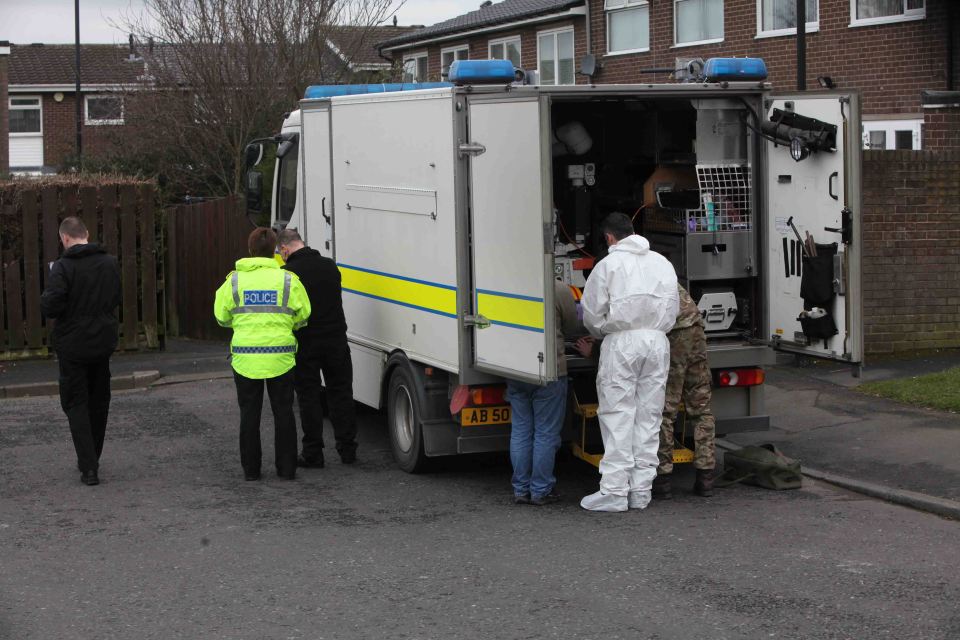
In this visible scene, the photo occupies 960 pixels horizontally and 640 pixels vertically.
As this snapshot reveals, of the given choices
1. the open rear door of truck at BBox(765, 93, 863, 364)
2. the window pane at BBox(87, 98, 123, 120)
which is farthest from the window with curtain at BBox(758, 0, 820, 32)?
the window pane at BBox(87, 98, 123, 120)

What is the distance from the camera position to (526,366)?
7844 mm

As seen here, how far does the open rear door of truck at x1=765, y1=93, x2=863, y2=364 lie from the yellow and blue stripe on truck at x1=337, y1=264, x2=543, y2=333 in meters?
2.01

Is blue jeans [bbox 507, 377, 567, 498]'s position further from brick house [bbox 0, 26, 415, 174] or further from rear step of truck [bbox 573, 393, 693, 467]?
brick house [bbox 0, 26, 415, 174]

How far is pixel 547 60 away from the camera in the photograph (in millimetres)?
26688

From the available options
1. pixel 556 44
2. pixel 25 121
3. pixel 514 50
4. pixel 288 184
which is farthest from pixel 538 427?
pixel 25 121

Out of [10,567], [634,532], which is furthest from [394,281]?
[10,567]

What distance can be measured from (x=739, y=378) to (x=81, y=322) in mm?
4378

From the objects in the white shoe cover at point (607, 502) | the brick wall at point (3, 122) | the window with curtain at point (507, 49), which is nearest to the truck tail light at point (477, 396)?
the white shoe cover at point (607, 502)

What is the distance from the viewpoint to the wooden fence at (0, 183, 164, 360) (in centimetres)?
1494

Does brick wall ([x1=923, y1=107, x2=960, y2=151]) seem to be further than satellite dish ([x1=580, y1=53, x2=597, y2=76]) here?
No

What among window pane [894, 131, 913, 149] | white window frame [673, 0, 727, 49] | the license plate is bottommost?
the license plate

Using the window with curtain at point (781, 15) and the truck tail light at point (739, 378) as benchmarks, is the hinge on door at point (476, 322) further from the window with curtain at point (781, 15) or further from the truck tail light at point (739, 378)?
the window with curtain at point (781, 15)

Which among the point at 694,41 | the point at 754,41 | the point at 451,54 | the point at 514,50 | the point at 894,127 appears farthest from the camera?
the point at 451,54

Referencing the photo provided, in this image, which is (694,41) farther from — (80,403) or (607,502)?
(607,502)
